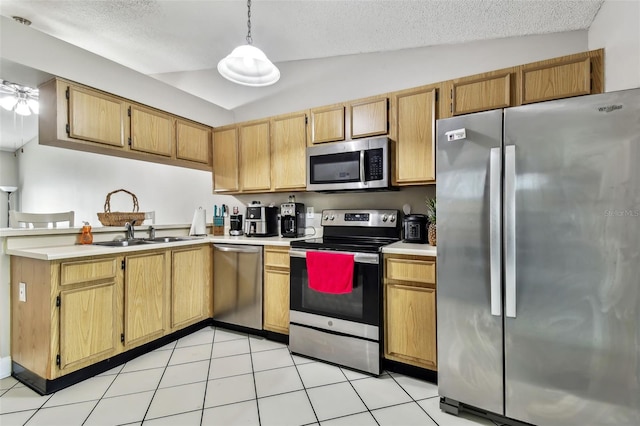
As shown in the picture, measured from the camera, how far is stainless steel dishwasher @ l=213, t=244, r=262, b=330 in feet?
8.90

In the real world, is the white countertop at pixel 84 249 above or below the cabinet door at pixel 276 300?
above

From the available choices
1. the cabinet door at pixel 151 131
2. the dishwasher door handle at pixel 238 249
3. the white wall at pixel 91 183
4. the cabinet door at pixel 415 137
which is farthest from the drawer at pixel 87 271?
the cabinet door at pixel 415 137

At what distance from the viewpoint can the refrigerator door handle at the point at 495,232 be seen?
58.9 inches

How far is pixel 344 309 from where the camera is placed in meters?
2.20

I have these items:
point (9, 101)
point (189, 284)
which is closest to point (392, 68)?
point (189, 284)

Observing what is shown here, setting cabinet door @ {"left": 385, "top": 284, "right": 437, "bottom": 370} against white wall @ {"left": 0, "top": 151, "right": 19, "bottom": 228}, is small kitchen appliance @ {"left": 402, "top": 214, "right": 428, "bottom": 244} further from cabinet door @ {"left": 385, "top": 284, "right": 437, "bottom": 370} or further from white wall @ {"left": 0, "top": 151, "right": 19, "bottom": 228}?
white wall @ {"left": 0, "top": 151, "right": 19, "bottom": 228}

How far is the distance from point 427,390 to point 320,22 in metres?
2.88

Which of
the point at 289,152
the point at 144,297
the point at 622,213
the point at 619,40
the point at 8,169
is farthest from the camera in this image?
the point at 8,169

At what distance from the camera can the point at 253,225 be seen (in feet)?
10.3

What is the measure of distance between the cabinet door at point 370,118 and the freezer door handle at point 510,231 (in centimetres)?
119

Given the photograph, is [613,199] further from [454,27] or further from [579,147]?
[454,27]

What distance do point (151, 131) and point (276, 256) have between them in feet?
5.75

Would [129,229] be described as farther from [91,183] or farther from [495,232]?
[495,232]

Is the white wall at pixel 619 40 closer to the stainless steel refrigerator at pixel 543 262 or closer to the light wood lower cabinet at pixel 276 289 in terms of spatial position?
the stainless steel refrigerator at pixel 543 262
